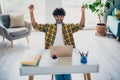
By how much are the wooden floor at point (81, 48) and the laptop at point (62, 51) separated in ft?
1.22

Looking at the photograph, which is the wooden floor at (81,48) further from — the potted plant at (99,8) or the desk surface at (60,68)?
the desk surface at (60,68)

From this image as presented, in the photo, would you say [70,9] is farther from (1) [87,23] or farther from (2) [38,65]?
(2) [38,65]

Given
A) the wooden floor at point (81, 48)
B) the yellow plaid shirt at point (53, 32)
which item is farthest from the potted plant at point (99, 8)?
the yellow plaid shirt at point (53, 32)

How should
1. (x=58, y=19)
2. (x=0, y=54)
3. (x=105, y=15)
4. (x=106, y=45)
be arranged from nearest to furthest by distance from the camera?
(x=58, y=19) → (x=0, y=54) → (x=106, y=45) → (x=105, y=15)

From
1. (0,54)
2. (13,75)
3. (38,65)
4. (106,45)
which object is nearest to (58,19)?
(38,65)

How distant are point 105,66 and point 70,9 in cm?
335

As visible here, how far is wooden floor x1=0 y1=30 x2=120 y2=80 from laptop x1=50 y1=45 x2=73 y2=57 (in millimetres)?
373

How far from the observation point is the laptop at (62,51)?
211 centimetres

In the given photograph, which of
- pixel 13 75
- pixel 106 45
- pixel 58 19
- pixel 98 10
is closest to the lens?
pixel 58 19

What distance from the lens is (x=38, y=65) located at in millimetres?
2041

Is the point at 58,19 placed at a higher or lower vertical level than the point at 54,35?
higher

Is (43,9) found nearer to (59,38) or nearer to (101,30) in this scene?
(101,30)

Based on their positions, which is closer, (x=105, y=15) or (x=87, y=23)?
(x=105, y=15)

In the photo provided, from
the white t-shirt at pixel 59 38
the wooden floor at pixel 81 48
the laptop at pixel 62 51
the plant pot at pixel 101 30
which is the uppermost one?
the white t-shirt at pixel 59 38
